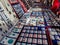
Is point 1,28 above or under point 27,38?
above

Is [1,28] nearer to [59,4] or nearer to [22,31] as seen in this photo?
[22,31]

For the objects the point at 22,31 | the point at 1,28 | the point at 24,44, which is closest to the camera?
the point at 24,44

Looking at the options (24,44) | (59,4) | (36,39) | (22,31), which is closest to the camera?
(24,44)

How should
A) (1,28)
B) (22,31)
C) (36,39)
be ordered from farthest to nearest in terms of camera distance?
(22,31)
(1,28)
(36,39)

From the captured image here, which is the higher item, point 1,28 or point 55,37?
point 1,28

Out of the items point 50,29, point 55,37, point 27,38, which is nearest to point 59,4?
point 50,29

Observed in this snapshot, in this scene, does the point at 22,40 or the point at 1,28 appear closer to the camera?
the point at 22,40

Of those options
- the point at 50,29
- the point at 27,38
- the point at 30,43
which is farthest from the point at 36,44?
the point at 50,29

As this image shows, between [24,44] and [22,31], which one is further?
[22,31]

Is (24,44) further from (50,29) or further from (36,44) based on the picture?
(50,29)

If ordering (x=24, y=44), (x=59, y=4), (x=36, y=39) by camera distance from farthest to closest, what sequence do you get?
(x=59, y=4)
(x=36, y=39)
(x=24, y=44)

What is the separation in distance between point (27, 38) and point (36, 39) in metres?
0.12

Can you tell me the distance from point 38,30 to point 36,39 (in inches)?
11.6

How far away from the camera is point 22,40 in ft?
4.21
